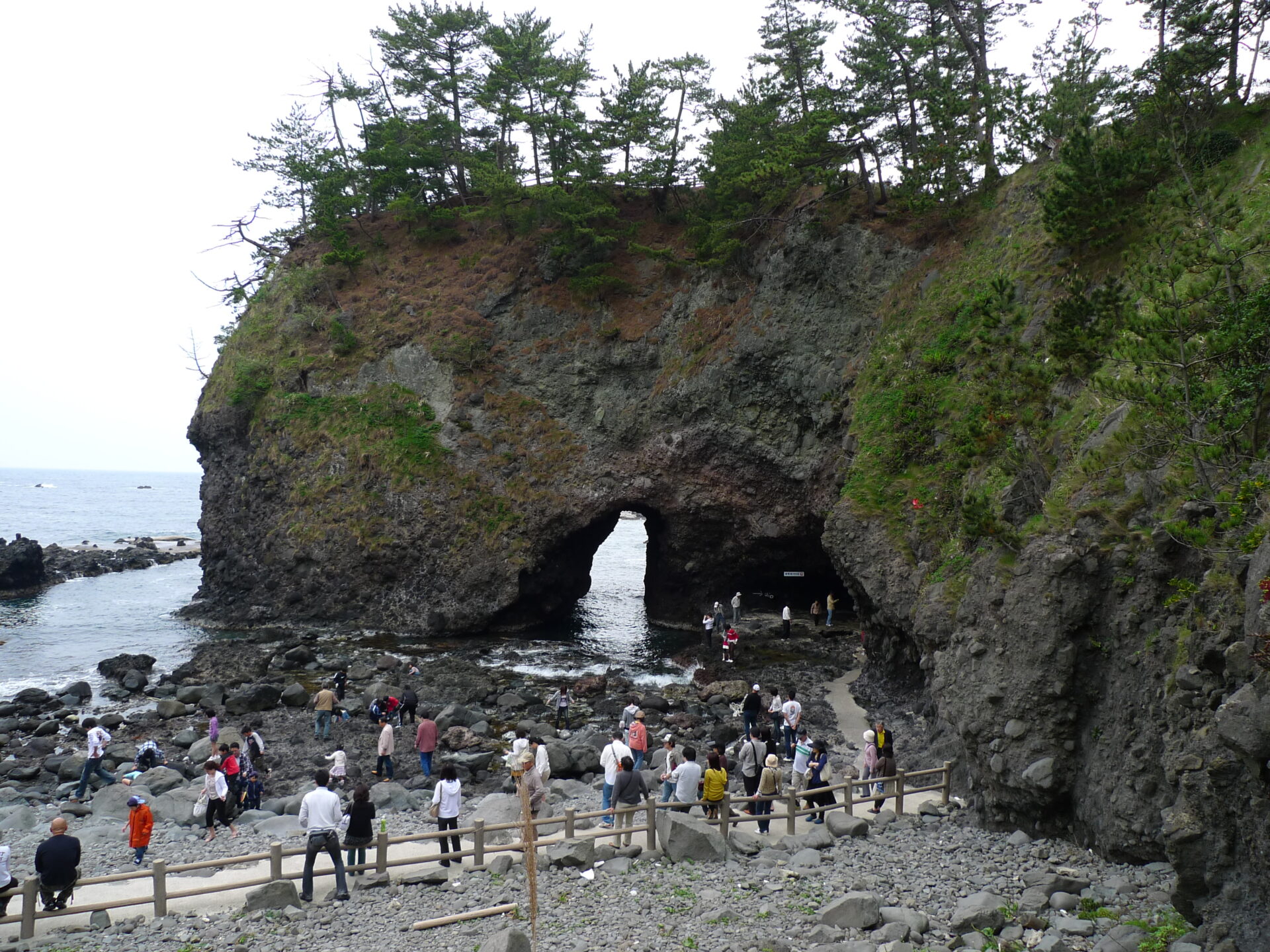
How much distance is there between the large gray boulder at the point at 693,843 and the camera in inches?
503

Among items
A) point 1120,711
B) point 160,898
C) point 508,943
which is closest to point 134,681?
point 160,898

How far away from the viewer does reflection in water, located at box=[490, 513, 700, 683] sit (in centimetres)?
3086

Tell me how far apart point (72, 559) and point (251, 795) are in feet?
190

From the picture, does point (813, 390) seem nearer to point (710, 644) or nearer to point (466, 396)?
point (710, 644)

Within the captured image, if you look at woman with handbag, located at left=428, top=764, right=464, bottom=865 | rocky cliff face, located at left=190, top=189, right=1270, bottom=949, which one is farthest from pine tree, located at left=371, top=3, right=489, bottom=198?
woman with handbag, located at left=428, top=764, right=464, bottom=865

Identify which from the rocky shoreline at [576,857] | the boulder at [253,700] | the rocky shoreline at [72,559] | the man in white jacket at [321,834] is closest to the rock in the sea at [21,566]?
the rocky shoreline at [72,559]

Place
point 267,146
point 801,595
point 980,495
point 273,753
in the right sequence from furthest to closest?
point 267,146
point 801,595
point 273,753
point 980,495

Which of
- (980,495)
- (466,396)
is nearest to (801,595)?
(466,396)

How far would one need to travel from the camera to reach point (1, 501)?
143 m

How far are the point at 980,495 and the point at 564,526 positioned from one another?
21908 mm

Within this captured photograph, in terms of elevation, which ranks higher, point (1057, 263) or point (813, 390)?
point (1057, 263)

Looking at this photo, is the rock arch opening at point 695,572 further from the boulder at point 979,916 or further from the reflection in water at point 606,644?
the boulder at point 979,916

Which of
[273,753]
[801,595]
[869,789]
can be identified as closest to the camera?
[869,789]

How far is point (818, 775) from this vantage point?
16.2m
